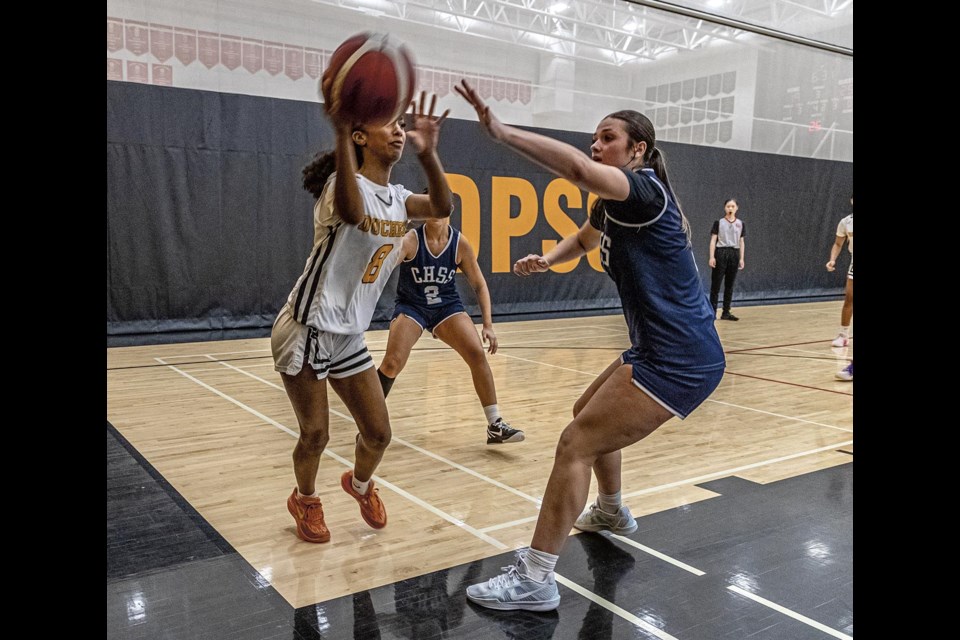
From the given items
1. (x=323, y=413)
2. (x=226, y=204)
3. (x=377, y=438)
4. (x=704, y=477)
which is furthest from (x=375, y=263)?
(x=226, y=204)

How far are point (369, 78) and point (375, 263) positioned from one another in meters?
0.70

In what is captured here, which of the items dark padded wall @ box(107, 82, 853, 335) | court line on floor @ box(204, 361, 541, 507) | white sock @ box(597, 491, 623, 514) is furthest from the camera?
dark padded wall @ box(107, 82, 853, 335)

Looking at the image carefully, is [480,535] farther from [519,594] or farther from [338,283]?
[338,283]

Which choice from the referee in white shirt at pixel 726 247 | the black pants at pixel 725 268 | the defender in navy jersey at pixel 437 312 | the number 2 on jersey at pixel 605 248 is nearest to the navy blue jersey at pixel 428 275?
the defender in navy jersey at pixel 437 312

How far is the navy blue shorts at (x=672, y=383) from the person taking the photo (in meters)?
2.62

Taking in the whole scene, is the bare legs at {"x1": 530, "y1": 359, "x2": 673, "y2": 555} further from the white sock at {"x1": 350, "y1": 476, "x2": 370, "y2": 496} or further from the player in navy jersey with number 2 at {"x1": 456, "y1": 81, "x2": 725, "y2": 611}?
the white sock at {"x1": 350, "y1": 476, "x2": 370, "y2": 496}

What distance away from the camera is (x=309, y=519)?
10.8ft

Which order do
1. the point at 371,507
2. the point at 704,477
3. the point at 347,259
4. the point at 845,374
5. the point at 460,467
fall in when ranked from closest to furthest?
the point at 347,259
the point at 371,507
the point at 704,477
the point at 460,467
the point at 845,374

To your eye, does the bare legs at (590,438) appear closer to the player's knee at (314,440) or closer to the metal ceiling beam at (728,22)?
the player's knee at (314,440)

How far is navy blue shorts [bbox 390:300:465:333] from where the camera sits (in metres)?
4.80

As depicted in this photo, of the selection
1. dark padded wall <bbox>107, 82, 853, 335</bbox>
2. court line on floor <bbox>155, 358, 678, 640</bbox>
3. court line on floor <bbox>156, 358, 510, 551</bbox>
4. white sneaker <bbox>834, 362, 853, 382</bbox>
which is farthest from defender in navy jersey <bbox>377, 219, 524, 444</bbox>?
dark padded wall <bbox>107, 82, 853, 335</bbox>

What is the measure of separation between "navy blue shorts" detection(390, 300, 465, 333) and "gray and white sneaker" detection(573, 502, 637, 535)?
5.75 feet

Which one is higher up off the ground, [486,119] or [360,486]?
[486,119]
